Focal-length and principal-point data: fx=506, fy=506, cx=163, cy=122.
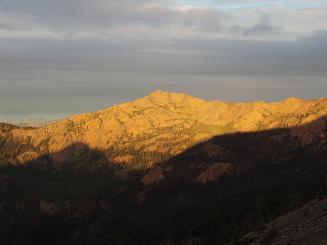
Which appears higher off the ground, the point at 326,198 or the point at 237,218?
the point at 326,198

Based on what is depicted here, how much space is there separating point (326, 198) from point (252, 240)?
13122 millimetres

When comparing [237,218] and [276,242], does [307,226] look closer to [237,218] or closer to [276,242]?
[276,242]

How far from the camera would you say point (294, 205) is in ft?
283

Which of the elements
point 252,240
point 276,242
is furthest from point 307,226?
point 252,240

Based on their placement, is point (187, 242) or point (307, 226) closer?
point (307, 226)

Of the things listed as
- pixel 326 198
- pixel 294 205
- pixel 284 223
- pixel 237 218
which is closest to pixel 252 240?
pixel 284 223

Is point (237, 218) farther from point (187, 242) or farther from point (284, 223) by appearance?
point (284, 223)

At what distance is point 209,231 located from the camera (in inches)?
7530

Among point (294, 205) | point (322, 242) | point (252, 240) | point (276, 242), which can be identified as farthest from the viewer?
point (294, 205)

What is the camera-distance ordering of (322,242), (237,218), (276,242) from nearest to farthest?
(322,242), (276,242), (237,218)

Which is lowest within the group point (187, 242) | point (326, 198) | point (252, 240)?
point (187, 242)

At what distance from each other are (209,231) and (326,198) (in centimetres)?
12239

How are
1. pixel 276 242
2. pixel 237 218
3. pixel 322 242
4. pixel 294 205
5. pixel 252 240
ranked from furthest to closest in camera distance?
pixel 237 218
pixel 294 205
pixel 252 240
pixel 276 242
pixel 322 242

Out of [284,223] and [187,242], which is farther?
[187,242]
